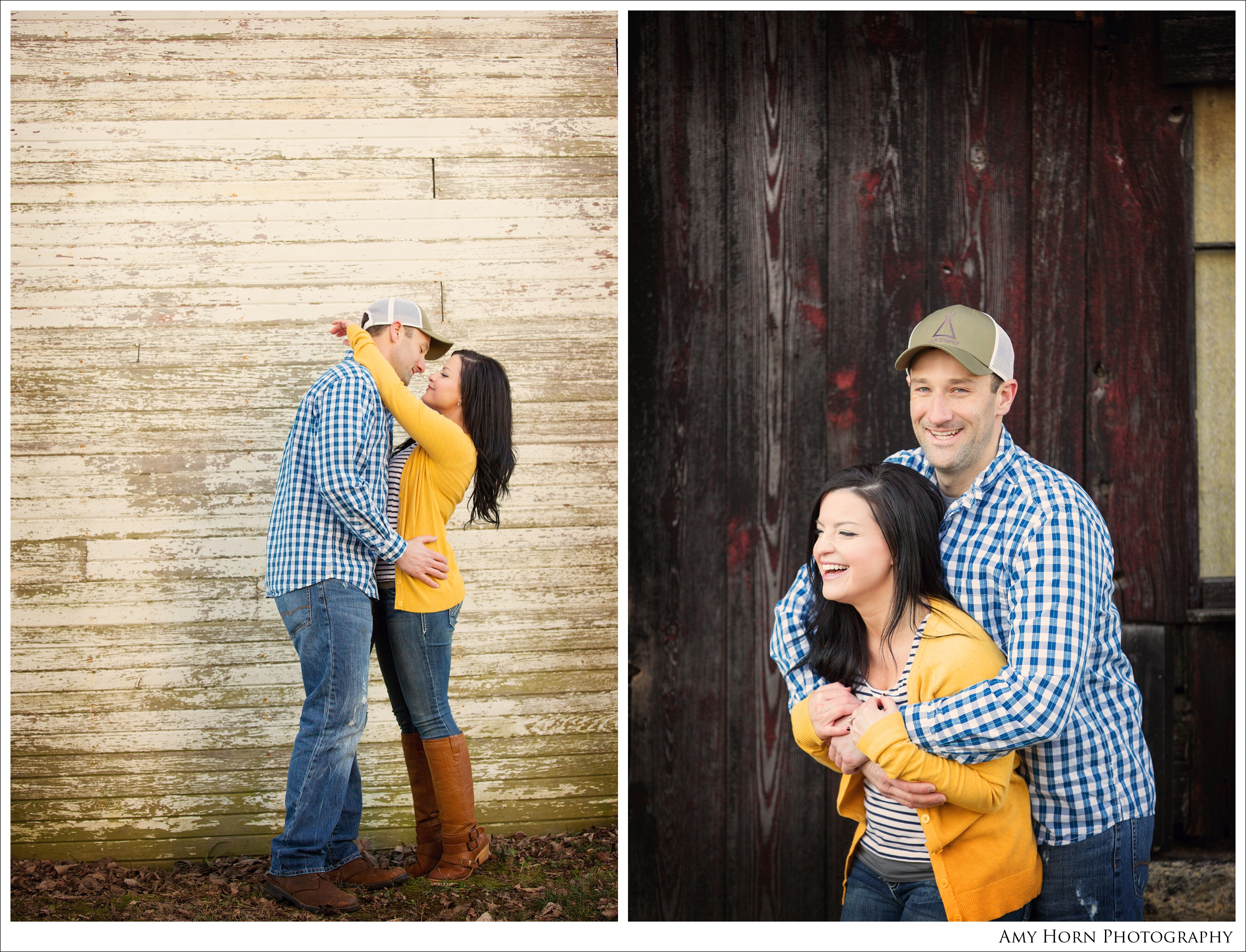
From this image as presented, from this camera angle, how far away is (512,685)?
320 centimetres

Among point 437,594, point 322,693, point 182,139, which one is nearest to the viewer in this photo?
point 322,693

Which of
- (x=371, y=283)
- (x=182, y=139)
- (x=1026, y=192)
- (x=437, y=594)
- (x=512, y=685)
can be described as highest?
(x=182, y=139)

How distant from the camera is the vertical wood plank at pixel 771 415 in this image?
9.42ft

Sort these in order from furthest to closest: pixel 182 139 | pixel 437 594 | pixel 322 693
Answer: pixel 182 139 < pixel 437 594 < pixel 322 693

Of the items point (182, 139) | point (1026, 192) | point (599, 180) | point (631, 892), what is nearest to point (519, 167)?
point (599, 180)

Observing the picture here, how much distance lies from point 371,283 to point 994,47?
86.1 inches

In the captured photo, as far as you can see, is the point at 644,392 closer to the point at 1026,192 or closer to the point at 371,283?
the point at 371,283

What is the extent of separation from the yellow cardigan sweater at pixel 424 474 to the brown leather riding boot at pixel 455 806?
46cm

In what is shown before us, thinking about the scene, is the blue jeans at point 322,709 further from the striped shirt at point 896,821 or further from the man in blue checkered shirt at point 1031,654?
the striped shirt at point 896,821

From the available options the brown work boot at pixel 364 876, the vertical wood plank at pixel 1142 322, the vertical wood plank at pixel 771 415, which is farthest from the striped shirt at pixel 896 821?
the brown work boot at pixel 364 876

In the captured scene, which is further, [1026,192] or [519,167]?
[519,167]

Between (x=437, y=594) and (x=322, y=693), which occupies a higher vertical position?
(x=437, y=594)

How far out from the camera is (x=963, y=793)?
1857 millimetres

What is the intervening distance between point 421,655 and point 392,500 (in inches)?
19.7
